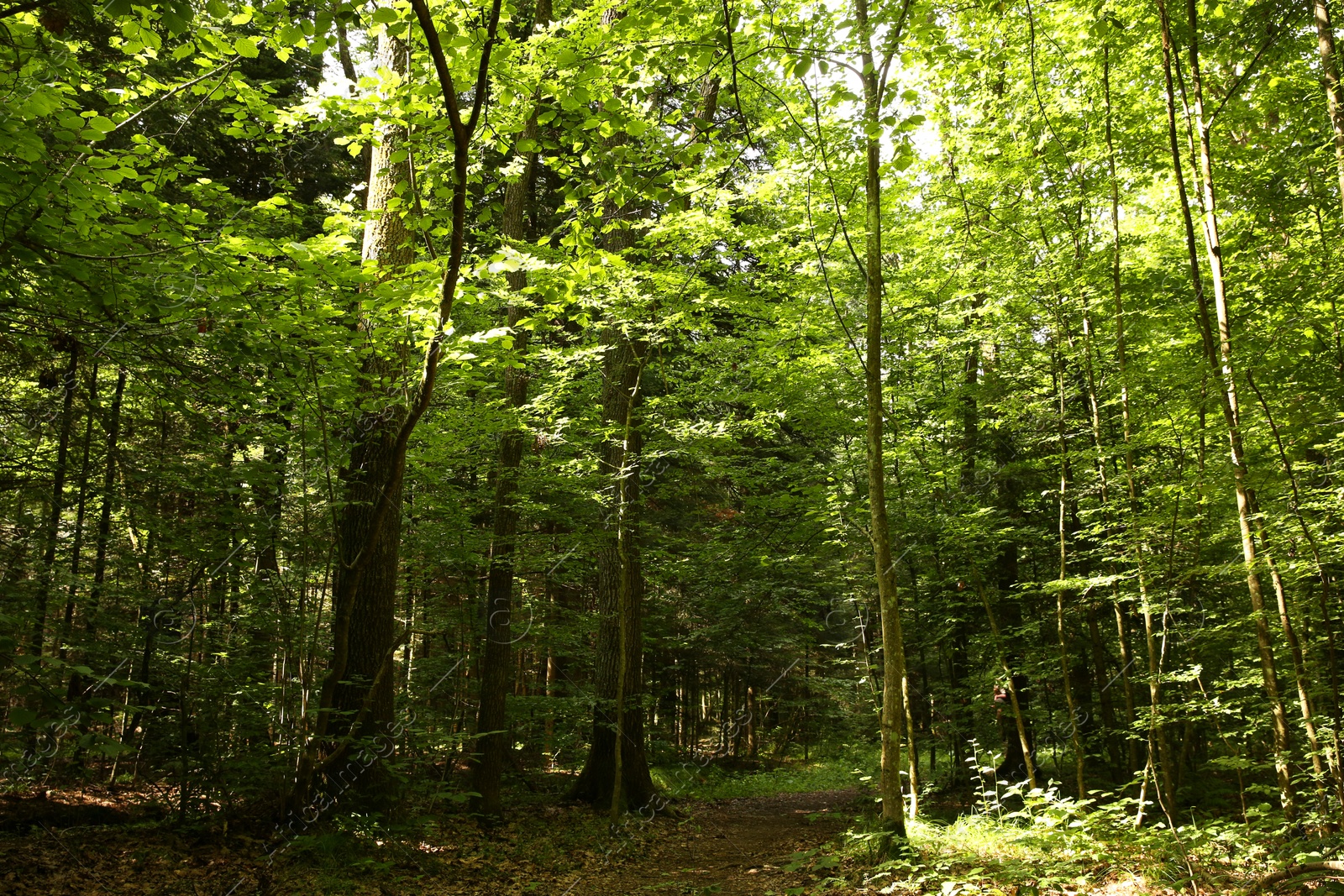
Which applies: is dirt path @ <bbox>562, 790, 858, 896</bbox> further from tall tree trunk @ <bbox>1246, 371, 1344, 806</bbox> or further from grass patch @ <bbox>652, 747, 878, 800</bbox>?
tall tree trunk @ <bbox>1246, 371, 1344, 806</bbox>

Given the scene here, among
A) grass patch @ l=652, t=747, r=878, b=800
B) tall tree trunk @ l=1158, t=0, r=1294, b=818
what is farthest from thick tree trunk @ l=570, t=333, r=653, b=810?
tall tree trunk @ l=1158, t=0, r=1294, b=818

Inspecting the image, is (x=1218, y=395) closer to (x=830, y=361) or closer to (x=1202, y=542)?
(x=1202, y=542)

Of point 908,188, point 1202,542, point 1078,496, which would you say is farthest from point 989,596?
point 908,188

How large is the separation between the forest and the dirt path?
0.12 meters

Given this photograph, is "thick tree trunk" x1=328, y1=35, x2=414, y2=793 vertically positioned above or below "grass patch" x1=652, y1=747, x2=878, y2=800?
above

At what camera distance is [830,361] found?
8.91 metres

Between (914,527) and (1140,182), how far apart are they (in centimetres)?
466

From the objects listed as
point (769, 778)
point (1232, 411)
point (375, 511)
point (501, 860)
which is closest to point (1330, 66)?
point (1232, 411)

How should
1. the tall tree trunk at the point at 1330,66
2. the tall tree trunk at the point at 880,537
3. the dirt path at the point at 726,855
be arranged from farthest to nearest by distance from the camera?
the dirt path at the point at 726,855 → the tall tree trunk at the point at 880,537 → the tall tree trunk at the point at 1330,66

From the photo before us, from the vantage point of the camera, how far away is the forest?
4227 millimetres

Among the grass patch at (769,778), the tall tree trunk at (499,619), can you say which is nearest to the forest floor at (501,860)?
the tall tree trunk at (499,619)

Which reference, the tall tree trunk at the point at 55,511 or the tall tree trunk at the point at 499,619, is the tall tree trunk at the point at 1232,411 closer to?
the tall tree trunk at the point at 499,619

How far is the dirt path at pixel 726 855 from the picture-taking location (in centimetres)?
655

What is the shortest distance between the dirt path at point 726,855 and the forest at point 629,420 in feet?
0.39
